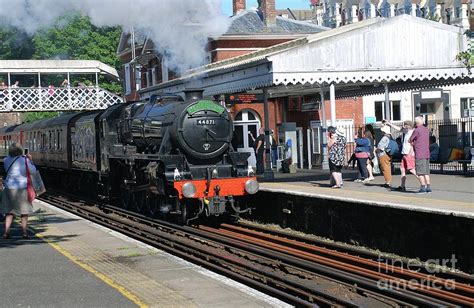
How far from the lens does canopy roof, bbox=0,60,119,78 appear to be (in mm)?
37312

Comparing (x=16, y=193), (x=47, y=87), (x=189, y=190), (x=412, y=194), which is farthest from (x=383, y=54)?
(x=47, y=87)

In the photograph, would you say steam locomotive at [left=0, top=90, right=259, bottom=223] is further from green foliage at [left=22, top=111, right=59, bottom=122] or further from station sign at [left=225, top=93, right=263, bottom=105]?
green foliage at [left=22, top=111, right=59, bottom=122]

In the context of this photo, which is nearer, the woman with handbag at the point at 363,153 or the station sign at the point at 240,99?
the woman with handbag at the point at 363,153

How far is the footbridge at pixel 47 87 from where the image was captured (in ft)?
123

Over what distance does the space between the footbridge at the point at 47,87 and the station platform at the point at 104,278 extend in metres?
26.6

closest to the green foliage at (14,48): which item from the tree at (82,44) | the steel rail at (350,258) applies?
the tree at (82,44)

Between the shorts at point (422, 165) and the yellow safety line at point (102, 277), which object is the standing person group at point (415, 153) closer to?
the shorts at point (422, 165)

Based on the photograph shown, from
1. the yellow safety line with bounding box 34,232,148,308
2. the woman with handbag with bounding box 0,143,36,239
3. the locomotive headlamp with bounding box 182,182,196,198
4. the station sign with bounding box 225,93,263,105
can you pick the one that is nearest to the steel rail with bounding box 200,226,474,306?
the locomotive headlamp with bounding box 182,182,196,198

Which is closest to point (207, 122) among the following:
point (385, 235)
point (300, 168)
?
point (385, 235)

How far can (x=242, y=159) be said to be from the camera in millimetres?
14875

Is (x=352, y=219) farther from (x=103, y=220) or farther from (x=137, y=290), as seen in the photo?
(x=103, y=220)

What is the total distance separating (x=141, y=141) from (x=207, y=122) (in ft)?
7.86

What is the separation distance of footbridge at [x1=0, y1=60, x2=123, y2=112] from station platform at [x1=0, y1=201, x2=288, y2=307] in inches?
1048

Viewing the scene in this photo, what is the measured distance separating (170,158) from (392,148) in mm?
7073
